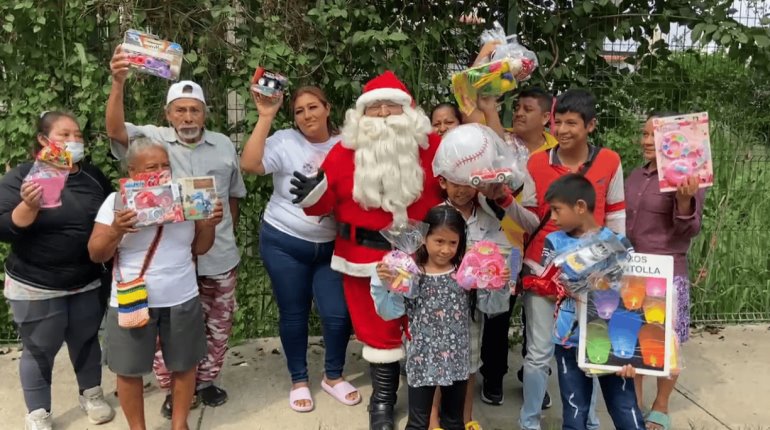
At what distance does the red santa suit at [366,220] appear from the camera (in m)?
3.43

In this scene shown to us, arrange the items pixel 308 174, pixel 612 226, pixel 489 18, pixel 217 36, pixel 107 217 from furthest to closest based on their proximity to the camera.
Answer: pixel 489 18, pixel 217 36, pixel 308 174, pixel 612 226, pixel 107 217

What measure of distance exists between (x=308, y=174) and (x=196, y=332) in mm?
1033

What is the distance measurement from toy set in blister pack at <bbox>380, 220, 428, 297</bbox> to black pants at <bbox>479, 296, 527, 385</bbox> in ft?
2.93

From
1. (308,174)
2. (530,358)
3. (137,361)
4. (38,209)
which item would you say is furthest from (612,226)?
(38,209)

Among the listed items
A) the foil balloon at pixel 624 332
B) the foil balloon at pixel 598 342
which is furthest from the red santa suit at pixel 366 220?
the foil balloon at pixel 624 332

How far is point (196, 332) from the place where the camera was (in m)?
3.26

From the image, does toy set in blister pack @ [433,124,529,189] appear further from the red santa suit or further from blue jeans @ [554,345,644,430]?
blue jeans @ [554,345,644,430]

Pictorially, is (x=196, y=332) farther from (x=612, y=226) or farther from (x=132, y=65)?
(x=612, y=226)

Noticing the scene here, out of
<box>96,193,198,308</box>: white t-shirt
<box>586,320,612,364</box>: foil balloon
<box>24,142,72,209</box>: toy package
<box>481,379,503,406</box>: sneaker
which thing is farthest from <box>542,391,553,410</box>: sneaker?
<box>24,142,72,209</box>: toy package

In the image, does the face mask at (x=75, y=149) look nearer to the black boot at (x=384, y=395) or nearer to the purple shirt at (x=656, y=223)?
the black boot at (x=384, y=395)

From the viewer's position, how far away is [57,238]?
10.7 feet

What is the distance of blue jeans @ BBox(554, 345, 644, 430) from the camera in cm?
296

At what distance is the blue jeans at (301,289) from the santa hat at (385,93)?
86 centimetres

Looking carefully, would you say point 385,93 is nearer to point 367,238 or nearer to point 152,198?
point 367,238
